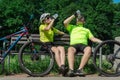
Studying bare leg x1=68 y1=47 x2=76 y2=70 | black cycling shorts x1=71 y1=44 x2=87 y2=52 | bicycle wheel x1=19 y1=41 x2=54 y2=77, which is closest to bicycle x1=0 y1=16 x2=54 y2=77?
bicycle wheel x1=19 y1=41 x2=54 y2=77

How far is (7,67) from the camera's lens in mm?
9359

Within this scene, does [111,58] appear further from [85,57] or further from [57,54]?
[57,54]

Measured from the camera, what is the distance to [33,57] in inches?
311

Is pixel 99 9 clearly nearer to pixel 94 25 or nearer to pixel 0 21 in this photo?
pixel 94 25

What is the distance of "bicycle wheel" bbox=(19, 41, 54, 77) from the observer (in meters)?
7.55

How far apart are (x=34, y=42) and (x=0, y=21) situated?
155ft

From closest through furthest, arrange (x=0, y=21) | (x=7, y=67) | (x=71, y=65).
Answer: (x=71, y=65)
(x=7, y=67)
(x=0, y=21)

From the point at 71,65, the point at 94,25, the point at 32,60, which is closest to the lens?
the point at 71,65

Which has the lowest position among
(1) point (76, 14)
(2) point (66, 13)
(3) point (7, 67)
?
(3) point (7, 67)

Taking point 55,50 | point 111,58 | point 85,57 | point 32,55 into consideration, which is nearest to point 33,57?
point 32,55

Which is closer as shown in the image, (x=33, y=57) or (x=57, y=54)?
(x=57, y=54)

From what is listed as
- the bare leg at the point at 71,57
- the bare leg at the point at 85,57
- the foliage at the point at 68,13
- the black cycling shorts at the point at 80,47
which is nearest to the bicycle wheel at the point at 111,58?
the bare leg at the point at 85,57

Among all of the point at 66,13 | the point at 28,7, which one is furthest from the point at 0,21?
the point at 66,13

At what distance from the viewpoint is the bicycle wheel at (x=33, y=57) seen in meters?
7.55
